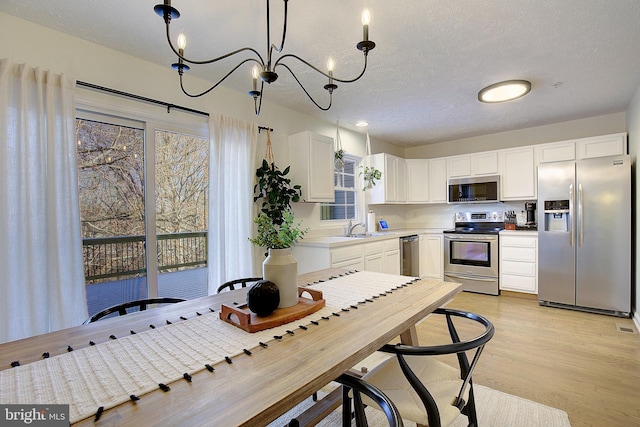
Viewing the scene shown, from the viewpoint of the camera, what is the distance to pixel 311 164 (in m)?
3.45

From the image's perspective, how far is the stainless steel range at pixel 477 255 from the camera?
440cm

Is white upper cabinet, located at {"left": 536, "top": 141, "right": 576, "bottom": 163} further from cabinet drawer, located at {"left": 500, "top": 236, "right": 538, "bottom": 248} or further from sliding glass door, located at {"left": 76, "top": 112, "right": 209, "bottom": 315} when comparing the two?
sliding glass door, located at {"left": 76, "top": 112, "right": 209, "bottom": 315}

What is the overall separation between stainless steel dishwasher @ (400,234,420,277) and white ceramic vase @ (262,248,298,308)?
3439 millimetres

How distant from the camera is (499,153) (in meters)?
4.62

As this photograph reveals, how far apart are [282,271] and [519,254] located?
4142 millimetres

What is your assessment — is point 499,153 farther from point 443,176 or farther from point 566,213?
point 566,213

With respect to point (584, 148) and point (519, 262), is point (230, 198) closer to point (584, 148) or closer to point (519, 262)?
point (519, 262)

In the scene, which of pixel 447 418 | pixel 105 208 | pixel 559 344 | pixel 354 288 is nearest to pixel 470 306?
pixel 559 344

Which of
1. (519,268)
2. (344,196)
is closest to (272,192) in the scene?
(344,196)

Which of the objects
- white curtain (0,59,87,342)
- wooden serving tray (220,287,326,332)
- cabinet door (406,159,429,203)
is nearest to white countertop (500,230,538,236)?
cabinet door (406,159,429,203)

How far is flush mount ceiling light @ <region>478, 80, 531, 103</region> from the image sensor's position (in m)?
2.90

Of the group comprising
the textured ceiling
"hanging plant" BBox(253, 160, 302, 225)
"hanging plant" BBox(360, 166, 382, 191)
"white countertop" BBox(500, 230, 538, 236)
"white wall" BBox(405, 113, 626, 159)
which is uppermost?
the textured ceiling

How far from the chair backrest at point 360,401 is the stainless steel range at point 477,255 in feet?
13.3

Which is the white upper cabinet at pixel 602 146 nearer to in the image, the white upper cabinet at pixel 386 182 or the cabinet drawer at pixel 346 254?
the white upper cabinet at pixel 386 182
